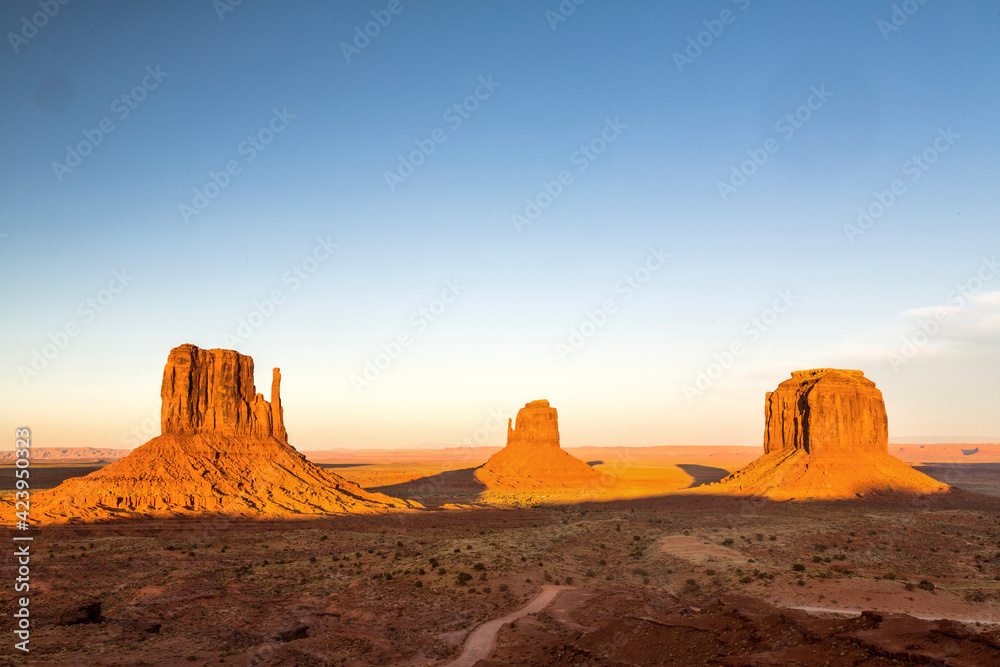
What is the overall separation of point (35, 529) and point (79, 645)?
31.0m

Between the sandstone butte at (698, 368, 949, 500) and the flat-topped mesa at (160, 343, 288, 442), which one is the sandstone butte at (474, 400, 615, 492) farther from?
the flat-topped mesa at (160, 343, 288, 442)

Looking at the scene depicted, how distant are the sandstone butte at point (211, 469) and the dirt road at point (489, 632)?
3247cm

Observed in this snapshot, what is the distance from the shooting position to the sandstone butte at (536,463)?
340 feet

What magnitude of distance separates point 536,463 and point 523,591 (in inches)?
3188

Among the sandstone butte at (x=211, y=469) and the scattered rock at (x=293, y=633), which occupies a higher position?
the sandstone butte at (x=211, y=469)

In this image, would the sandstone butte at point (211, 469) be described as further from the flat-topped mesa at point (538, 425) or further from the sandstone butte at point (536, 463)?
the flat-topped mesa at point (538, 425)

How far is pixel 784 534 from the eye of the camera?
43156 millimetres

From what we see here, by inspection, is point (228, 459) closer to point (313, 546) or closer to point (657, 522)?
point (313, 546)

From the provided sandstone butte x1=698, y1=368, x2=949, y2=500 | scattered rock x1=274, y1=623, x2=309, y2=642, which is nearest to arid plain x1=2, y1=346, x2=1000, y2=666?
scattered rock x1=274, y1=623, x2=309, y2=642

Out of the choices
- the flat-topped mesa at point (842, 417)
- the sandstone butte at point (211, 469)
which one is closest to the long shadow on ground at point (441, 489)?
the sandstone butte at point (211, 469)

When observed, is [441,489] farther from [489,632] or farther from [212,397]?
[489,632]

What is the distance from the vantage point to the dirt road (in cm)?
2116

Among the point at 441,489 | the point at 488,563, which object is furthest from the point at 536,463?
the point at 488,563

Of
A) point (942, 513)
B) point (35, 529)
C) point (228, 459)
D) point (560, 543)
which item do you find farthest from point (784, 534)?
point (35, 529)
